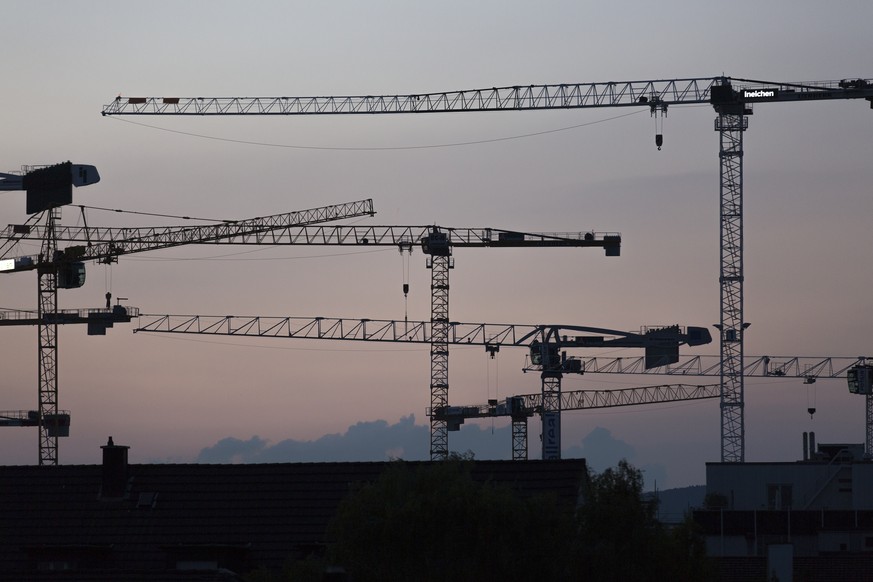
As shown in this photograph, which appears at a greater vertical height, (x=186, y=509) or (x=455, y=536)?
(x=455, y=536)

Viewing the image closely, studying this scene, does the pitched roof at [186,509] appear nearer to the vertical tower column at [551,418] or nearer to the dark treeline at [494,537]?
the dark treeline at [494,537]

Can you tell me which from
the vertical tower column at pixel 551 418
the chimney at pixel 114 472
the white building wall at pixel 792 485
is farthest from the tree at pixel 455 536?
the vertical tower column at pixel 551 418

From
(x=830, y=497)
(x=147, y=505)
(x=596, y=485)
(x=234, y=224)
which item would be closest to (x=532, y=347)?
(x=234, y=224)

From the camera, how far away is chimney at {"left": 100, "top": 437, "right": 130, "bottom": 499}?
4481 centimetres

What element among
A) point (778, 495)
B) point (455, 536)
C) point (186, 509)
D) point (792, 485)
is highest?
point (455, 536)

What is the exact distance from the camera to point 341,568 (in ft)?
99.9

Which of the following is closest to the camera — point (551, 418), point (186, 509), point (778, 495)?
point (186, 509)

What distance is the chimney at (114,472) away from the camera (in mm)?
44812

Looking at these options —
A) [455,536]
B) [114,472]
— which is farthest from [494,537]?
[114,472]

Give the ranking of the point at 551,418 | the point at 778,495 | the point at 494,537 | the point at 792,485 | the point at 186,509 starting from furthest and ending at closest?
the point at 551,418, the point at 792,485, the point at 778,495, the point at 186,509, the point at 494,537

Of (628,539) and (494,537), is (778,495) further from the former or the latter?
(494,537)

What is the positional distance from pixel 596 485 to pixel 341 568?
577 cm

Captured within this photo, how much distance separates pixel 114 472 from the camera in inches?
1770

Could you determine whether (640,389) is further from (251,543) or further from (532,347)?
(251,543)
